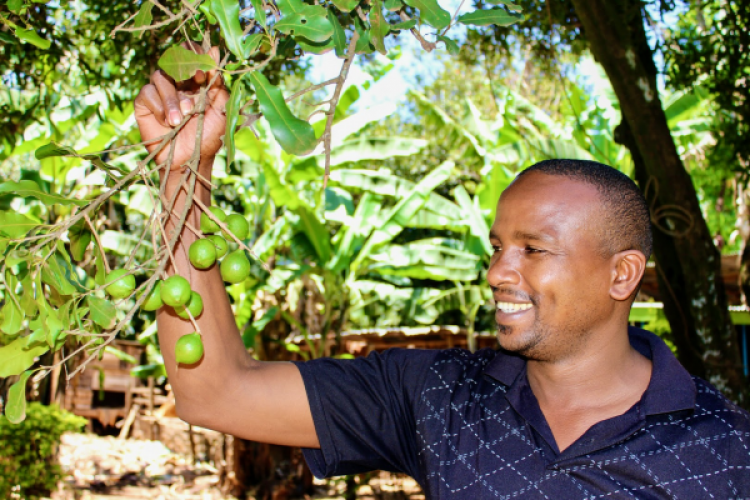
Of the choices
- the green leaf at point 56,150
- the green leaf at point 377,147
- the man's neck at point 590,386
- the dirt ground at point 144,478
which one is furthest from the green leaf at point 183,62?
the dirt ground at point 144,478

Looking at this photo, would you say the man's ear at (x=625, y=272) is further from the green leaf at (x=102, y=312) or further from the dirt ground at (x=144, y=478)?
the dirt ground at (x=144, y=478)

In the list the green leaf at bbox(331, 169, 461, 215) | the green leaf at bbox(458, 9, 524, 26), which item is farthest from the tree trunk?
the green leaf at bbox(331, 169, 461, 215)

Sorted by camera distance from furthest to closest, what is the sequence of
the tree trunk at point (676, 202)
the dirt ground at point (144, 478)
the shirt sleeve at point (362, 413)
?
the dirt ground at point (144, 478), the tree trunk at point (676, 202), the shirt sleeve at point (362, 413)

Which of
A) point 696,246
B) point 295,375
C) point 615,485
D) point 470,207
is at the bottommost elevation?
point 615,485

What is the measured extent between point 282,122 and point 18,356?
1.86ft

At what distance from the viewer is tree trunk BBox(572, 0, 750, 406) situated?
3.11 metres

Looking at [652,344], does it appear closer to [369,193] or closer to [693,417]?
[693,417]

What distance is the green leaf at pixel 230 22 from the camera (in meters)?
0.93

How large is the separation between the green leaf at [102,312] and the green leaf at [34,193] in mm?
152

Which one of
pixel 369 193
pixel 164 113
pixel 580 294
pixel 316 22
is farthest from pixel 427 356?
pixel 369 193

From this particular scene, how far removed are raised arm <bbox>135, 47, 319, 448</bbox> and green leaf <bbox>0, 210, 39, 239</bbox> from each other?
32 cm

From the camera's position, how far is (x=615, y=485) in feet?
4.71

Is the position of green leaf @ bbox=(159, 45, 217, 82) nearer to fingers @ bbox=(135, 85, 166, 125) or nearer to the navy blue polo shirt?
fingers @ bbox=(135, 85, 166, 125)

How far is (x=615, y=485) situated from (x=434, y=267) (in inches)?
222
